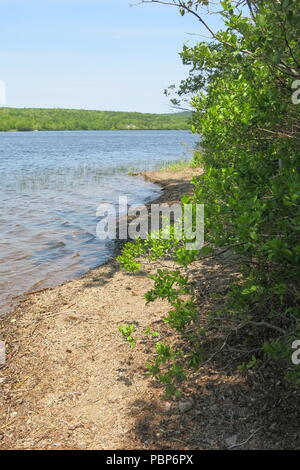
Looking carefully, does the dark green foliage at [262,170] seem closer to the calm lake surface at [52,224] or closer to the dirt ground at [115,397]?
the dirt ground at [115,397]

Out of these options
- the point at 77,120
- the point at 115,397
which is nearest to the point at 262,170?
the point at 115,397

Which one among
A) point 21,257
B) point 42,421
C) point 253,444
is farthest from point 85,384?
point 21,257

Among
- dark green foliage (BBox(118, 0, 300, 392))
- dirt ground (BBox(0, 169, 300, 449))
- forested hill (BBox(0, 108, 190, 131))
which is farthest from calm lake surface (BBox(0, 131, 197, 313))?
forested hill (BBox(0, 108, 190, 131))

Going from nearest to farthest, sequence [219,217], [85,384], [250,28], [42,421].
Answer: [250,28] → [219,217] → [42,421] → [85,384]

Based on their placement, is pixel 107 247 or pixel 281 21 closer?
pixel 281 21

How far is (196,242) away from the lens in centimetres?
314

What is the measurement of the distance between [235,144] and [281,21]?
46.5 inches

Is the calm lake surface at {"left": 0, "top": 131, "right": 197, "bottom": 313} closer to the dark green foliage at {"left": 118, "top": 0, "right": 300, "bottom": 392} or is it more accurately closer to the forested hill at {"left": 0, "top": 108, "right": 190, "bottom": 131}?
the dark green foliage at {"left": 118, "top": 0, "right": 300, "bottom": 392}

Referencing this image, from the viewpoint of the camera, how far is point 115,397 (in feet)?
14.7

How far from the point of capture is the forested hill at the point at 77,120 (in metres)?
138

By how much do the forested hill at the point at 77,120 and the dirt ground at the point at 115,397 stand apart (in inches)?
5133

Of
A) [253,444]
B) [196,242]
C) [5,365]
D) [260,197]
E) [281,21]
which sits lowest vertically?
[5,365]

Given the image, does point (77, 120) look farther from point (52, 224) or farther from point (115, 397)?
point (115, 397)

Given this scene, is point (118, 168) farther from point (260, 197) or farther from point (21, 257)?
point (260, 197)
